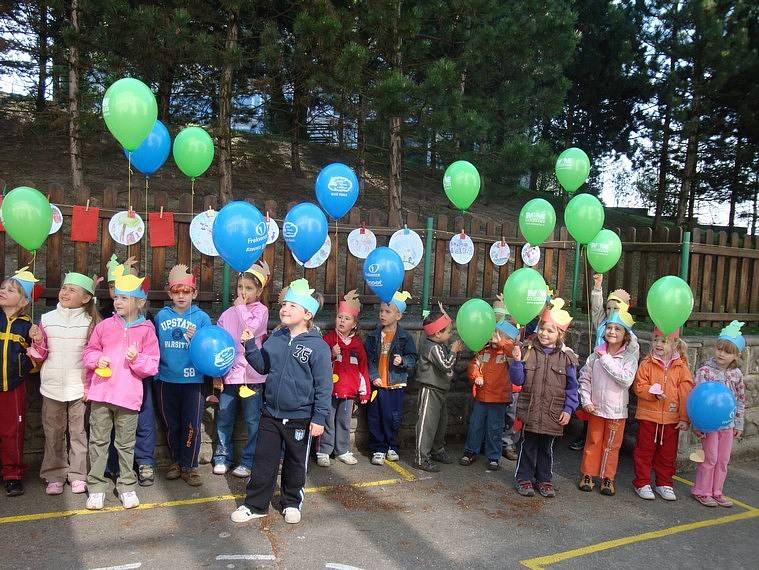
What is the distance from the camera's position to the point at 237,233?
4270 millimetres

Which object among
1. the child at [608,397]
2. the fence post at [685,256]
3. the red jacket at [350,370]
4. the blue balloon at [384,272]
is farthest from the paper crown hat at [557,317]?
the fence post at [685,256]

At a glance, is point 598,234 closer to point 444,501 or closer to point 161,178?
point 444,501

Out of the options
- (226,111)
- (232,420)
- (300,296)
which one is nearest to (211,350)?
(300,296)

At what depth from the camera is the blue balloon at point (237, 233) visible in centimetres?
427

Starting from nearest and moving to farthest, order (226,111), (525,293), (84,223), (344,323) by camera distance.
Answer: (525,293), (84,223), (344,323), (226,111)

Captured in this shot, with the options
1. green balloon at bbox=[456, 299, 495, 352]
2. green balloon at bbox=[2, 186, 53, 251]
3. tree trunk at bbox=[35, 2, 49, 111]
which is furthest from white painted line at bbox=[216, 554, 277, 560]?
tree trunk at bbox=[35, 2, 49, 111]

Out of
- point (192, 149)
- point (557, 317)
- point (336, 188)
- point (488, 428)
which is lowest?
point (488, 428)

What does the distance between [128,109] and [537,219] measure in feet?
12.8

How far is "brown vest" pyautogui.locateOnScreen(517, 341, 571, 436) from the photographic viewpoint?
481 cm

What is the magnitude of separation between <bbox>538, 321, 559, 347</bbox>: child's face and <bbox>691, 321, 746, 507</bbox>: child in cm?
131

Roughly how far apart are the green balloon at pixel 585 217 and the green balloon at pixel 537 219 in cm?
19

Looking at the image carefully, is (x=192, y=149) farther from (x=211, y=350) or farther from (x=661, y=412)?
(x=661, y=412)

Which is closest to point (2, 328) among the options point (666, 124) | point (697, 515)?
point (697, 515)

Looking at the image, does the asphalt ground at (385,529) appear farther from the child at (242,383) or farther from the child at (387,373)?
the child at (387,373)
